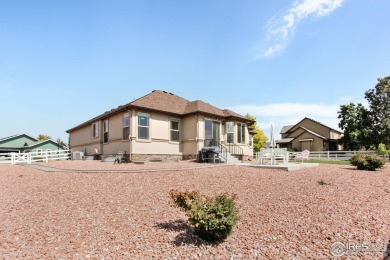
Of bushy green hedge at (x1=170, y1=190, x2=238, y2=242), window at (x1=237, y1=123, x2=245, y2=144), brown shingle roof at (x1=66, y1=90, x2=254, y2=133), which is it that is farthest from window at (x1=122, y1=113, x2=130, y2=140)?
bushy green hedge at (x1=170, y1=190, x2=238, y2=242)

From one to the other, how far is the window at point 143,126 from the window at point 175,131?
255cm

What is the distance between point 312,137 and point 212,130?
3080 cm

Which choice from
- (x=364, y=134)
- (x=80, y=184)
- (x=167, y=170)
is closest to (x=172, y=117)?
(x=167, y=170)

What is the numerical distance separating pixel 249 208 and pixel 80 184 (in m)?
6.36

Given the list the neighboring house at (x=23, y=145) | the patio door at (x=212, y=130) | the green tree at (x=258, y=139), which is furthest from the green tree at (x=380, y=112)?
the neighboring house at (x=23, y=145)

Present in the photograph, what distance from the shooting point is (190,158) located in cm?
2030

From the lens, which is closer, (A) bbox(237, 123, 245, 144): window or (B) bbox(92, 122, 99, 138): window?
(A) bbox(237, 123, 245, 144): window

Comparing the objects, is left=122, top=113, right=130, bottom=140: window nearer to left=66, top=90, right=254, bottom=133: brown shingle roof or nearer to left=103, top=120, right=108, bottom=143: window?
left=66, top=90, right=254, bottom=133: brown shingle roof

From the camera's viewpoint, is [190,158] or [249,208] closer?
[249,208]

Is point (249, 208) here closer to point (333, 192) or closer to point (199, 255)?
point (199, 255)

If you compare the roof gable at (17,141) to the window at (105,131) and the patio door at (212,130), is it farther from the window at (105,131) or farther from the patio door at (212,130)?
the patio door at (212,130)

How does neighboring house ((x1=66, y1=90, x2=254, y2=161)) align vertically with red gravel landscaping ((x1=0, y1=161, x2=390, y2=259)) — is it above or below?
above

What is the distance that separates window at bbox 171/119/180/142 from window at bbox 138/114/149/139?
2547 millimetres

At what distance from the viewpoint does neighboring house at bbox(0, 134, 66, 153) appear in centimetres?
4172
